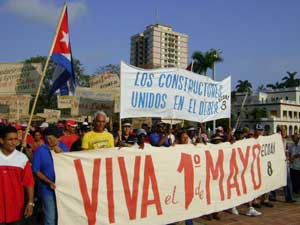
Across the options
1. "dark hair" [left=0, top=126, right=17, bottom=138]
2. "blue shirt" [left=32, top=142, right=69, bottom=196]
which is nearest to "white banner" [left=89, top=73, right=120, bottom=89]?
"blue shirt" [left=32, top=142, right=69, bottom=196]

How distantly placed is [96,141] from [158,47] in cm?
15955

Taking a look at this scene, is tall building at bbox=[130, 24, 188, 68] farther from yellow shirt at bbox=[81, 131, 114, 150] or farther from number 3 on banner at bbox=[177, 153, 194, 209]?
yellow shirt at bbox=[81, 131, 114, 150]

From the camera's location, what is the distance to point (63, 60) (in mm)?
6773

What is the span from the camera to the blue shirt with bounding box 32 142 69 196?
4.40m

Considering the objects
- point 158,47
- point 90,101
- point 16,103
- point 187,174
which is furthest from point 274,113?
point 187,174

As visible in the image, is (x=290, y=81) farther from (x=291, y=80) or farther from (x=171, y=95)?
(x=171, y=95)

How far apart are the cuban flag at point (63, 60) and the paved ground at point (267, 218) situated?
11.3 ft

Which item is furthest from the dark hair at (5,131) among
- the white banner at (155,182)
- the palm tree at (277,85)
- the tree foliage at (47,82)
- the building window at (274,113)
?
the palm tree at (277,85)

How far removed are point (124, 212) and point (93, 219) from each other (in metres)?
0.47

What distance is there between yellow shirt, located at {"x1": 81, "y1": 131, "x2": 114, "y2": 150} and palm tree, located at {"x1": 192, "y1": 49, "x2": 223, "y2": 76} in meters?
46.2

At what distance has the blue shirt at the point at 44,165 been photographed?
4.40 metres

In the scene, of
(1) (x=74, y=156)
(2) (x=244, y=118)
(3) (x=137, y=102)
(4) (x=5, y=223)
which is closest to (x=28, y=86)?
(3) (x=137, y=102)

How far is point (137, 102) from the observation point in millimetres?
6785

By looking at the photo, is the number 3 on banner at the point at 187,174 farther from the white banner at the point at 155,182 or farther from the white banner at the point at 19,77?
the white banner at the point at 19,77
